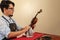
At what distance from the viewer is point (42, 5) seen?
2301 mm

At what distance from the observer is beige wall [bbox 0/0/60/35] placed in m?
2.20

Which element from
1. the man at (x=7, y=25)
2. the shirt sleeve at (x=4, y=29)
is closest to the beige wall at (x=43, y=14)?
the man at (x=7, y=25)

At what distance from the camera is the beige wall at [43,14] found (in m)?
2.20

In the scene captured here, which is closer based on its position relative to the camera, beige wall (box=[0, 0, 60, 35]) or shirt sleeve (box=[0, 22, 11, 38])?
shirt sleeve (box=[0, 22, 11, 38])

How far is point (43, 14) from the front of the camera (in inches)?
91.0

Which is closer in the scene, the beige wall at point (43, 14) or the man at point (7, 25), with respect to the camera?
the man at point (7, 25)

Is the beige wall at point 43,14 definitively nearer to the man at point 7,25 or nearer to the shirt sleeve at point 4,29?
the man at point 7,25

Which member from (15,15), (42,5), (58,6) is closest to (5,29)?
(15,15)

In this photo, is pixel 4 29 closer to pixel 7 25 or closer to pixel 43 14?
pixel 7 25

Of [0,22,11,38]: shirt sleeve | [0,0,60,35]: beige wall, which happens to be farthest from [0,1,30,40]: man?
[0,0,60,35]: beige wall

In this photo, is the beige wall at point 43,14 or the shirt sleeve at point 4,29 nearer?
the shirt sleeve at point 4,29

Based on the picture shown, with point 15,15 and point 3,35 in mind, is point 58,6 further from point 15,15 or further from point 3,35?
point 3,35

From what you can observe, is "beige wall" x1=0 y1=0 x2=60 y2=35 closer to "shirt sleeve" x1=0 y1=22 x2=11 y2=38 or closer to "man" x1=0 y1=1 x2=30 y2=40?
"man" x1=0 y1=1 x2=30 y2=40

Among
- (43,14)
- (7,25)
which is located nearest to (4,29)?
(7,25)
